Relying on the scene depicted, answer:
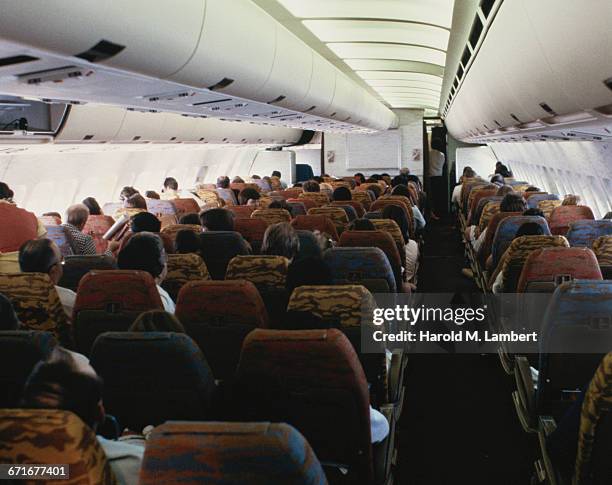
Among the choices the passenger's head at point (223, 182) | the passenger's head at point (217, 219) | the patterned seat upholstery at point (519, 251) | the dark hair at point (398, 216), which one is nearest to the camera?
the patterned seat upholstery at point (519, 251)

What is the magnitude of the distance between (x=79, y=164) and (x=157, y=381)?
40.1 feet

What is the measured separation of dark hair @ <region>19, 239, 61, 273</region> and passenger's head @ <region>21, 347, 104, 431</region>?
2.70 meters

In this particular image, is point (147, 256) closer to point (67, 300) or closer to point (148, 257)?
point (148, 257)

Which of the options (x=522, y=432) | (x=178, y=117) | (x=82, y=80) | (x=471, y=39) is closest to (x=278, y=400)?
(x=82, y=80)

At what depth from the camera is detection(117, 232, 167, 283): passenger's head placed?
4988 millimetres

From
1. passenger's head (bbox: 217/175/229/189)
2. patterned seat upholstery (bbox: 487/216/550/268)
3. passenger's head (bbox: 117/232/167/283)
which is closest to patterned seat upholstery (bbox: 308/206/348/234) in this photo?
patterned seat upholstery (bbox: 487/216/550/268)

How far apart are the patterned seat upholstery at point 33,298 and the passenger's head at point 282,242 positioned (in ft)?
7.14

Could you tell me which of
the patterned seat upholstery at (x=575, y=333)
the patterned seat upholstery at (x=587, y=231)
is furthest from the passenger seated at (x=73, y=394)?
the patterned seat upholstery at (x=587, y=231)

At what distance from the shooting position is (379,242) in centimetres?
665

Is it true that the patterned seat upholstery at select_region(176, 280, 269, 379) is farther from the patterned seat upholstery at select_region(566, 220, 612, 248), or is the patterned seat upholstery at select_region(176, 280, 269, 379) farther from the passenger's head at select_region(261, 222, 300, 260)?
the patterned seat upholstery at select_region(566, 220, 612, 248)

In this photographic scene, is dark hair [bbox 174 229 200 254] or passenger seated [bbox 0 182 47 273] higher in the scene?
passenger seated [bbox 0 182 47 273]

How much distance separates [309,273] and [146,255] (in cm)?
127

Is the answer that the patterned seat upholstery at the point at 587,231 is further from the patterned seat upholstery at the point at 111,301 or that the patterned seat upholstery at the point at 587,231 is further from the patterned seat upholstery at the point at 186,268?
the patterned seat upholstery at the point at 111,301

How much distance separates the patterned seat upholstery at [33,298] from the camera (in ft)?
13.7
